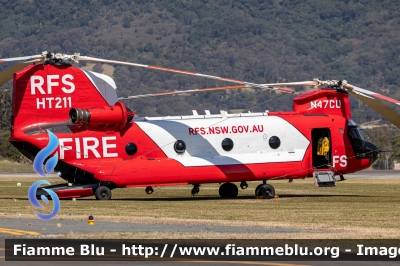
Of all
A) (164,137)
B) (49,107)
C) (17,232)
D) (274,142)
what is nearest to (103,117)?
(49,107)

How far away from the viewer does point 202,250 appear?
22000 mm

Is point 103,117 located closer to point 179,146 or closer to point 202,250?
point 179,146

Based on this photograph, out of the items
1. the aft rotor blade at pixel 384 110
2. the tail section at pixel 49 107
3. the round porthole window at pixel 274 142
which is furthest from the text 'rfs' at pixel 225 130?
the aft rotor blade at pixel 384 110

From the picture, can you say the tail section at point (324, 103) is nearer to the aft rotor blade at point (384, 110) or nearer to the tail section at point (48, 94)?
the aft rotor blade at point (384, 110)

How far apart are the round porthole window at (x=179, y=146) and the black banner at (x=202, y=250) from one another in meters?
17.7

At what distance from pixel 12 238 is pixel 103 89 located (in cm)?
1777

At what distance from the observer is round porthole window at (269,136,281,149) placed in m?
42.4

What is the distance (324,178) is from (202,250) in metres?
21.2

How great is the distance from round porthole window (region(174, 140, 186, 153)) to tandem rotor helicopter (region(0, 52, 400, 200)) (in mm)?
41

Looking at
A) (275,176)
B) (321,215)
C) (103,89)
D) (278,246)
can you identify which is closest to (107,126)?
(103,89)

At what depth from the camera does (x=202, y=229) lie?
2673cm

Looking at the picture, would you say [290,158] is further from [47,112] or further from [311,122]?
[47,112]

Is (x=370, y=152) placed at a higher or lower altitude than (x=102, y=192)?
higher

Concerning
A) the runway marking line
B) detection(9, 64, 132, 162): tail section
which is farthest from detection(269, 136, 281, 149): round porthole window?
the runway marking line
